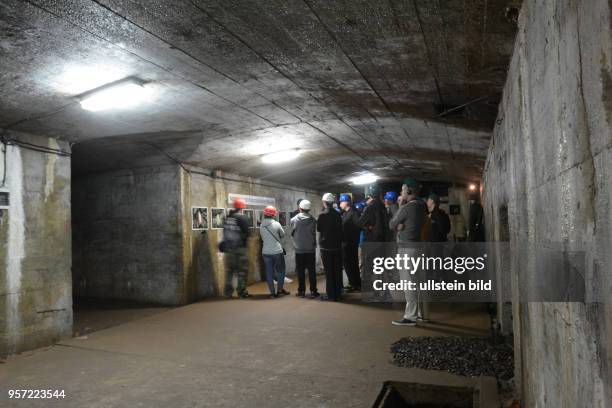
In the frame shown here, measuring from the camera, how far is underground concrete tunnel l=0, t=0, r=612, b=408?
6.28 feet

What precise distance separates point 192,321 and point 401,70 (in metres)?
5.04

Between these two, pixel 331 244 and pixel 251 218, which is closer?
pixel 331 244

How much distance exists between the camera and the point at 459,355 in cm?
472

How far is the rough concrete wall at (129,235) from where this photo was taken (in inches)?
334

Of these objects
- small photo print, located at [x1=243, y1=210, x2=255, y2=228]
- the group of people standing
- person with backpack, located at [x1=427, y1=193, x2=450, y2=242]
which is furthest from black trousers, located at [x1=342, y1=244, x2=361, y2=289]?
small photo print, located at [x1=243, y1=210, x2=255, y2=228]

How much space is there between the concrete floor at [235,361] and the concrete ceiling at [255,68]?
2.89 meters

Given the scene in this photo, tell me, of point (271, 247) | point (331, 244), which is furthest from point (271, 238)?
point (331, 244)

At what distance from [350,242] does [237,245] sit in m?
2.58

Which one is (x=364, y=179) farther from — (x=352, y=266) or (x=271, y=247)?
(x=271, y=247)

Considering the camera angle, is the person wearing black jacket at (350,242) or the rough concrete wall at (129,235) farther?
the person wearing black jacket at (350,242)

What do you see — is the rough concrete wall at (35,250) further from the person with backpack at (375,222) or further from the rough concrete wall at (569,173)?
the rough concrete wall at (569,173)

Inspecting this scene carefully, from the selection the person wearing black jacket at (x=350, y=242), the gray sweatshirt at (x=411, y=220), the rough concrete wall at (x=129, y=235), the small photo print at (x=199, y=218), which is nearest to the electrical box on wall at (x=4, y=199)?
the rough concrete wall at (x=129, y=235)

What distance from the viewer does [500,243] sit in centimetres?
530

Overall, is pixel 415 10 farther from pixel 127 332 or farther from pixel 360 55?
pixel 127 332
